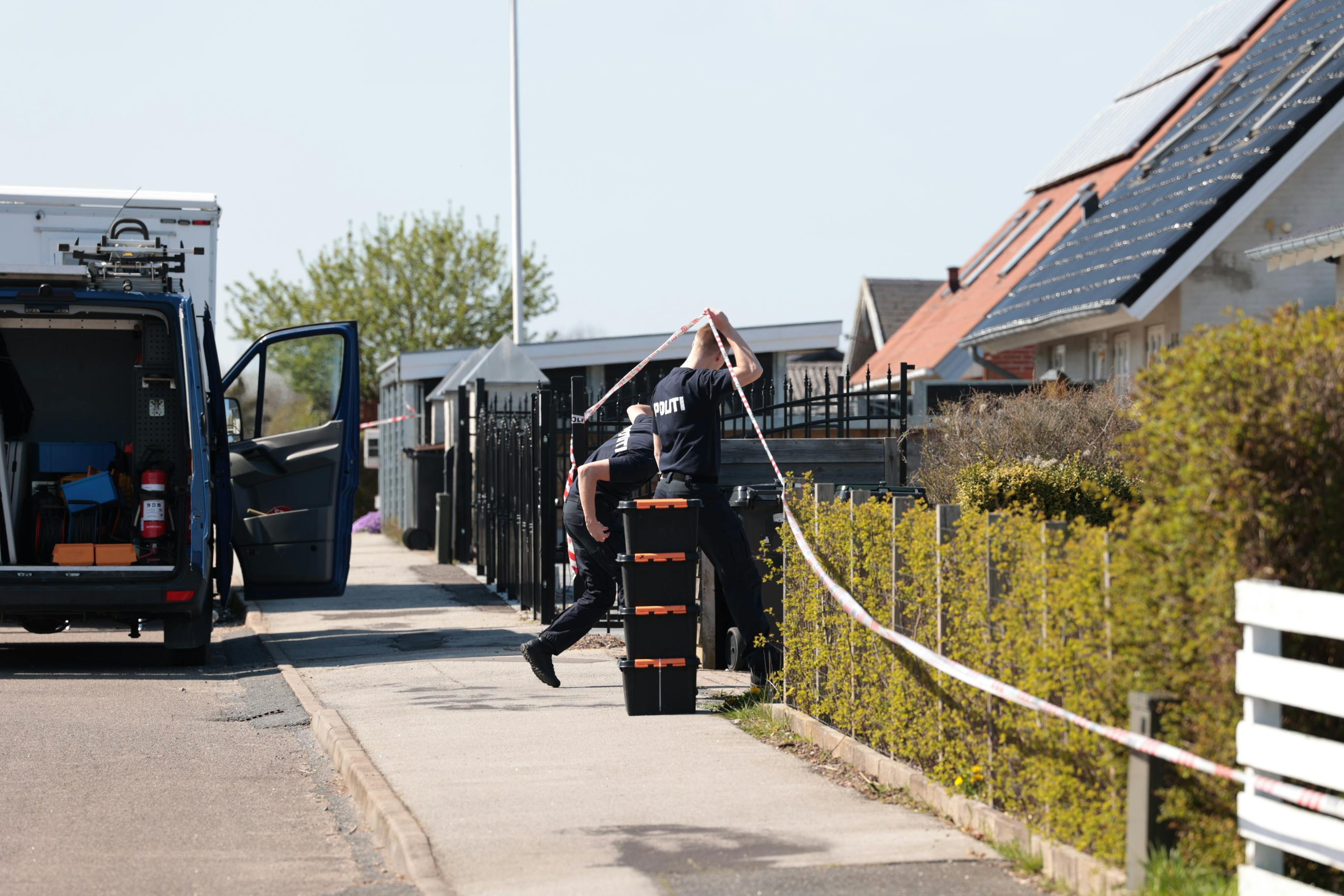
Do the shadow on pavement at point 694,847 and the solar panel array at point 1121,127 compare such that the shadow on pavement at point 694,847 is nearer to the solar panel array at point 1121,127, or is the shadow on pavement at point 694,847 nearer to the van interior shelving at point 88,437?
the van interior shelving at point 88,437

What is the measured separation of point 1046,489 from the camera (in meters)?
10.0

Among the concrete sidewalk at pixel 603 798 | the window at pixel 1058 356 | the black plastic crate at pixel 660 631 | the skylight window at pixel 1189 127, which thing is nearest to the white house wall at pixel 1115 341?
the window at pixel 1058 356

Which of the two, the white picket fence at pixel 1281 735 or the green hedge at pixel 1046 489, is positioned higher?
→ the green hedge at pixel 1046 489

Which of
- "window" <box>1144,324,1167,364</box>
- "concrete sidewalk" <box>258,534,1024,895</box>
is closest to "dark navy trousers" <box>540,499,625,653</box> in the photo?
"concrete sidewalk" <box>258,534,1024,895</box>

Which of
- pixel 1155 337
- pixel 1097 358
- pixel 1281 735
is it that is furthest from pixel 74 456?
pixel 1097 358

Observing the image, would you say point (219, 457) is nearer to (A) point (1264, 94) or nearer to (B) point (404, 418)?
(A) point (1264, 94)

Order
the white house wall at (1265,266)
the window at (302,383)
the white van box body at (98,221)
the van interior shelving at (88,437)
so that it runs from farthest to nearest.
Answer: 1. the window at (302,383)
2. the white house wall at (1265,266)
3. the white van box body at (98,221)
4. the van interior shelving at (88,437)

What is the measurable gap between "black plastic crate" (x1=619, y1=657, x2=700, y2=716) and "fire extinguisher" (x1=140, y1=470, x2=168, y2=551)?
191 inches

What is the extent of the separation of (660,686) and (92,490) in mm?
5943

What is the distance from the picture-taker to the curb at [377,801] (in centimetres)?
555

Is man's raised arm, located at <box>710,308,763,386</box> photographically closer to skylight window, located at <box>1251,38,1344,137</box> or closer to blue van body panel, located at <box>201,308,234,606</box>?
blue van body panel, located at <box>201,308,234,606</box>

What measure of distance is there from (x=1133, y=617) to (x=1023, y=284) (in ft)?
62.9

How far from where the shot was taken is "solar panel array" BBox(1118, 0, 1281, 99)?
2505 centimetres

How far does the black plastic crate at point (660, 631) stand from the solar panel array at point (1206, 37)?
19.5m
